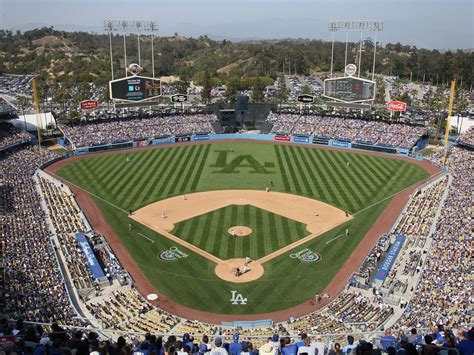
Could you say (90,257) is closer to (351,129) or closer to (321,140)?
(321,140)

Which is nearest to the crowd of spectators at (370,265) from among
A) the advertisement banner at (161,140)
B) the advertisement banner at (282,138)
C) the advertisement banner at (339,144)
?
the advertisement banner at (339,144)

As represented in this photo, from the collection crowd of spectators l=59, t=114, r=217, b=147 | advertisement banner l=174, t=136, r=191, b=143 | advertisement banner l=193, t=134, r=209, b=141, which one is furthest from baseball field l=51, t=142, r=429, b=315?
crowd of spectators l=59, t=114, r=217, b=147

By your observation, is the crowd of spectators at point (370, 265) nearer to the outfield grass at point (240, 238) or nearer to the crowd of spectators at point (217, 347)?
the outfield grass at point (240, 238)

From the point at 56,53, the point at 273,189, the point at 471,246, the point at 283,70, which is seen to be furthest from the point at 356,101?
the point at 56,53

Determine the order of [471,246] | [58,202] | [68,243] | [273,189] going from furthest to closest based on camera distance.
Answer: [273,189] < [58,202] < [68,243] < [471,246]

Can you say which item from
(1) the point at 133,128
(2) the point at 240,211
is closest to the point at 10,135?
(1) the point at 133,128

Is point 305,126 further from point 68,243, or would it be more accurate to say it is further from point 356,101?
point 68,243
